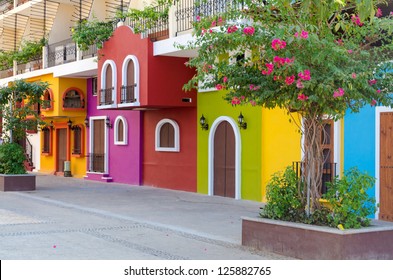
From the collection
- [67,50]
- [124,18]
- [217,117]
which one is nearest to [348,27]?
[217,117]

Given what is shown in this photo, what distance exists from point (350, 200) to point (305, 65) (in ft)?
6.33

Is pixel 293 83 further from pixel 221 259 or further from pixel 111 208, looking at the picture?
pixel 111 208

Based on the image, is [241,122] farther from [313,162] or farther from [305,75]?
[305,75]

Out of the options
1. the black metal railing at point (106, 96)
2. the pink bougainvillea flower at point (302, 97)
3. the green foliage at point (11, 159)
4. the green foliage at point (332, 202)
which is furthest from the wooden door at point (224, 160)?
the pink bougainvillea flower at point (302, 97)

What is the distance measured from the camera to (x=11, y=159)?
19359 mm

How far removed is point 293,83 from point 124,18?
13.2 m

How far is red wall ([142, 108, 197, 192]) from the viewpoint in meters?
19.0

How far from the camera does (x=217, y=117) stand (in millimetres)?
17891

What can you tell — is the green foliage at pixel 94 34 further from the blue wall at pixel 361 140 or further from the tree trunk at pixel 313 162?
the tree trunk at pixel 313 162

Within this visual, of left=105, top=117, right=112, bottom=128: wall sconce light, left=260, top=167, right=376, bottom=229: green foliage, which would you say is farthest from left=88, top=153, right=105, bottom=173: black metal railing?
left=260, top=167, right=376, bottom=229: green foliage

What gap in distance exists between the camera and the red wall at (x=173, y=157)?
749 inches

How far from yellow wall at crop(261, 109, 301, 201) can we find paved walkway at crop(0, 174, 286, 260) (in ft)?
4.07

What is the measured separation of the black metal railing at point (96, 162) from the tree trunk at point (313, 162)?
15.5 m

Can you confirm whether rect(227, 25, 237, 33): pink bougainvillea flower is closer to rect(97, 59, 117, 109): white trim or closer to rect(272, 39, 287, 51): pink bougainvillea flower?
rect(272, 39, 287, 51): pink bougainvillea flower
